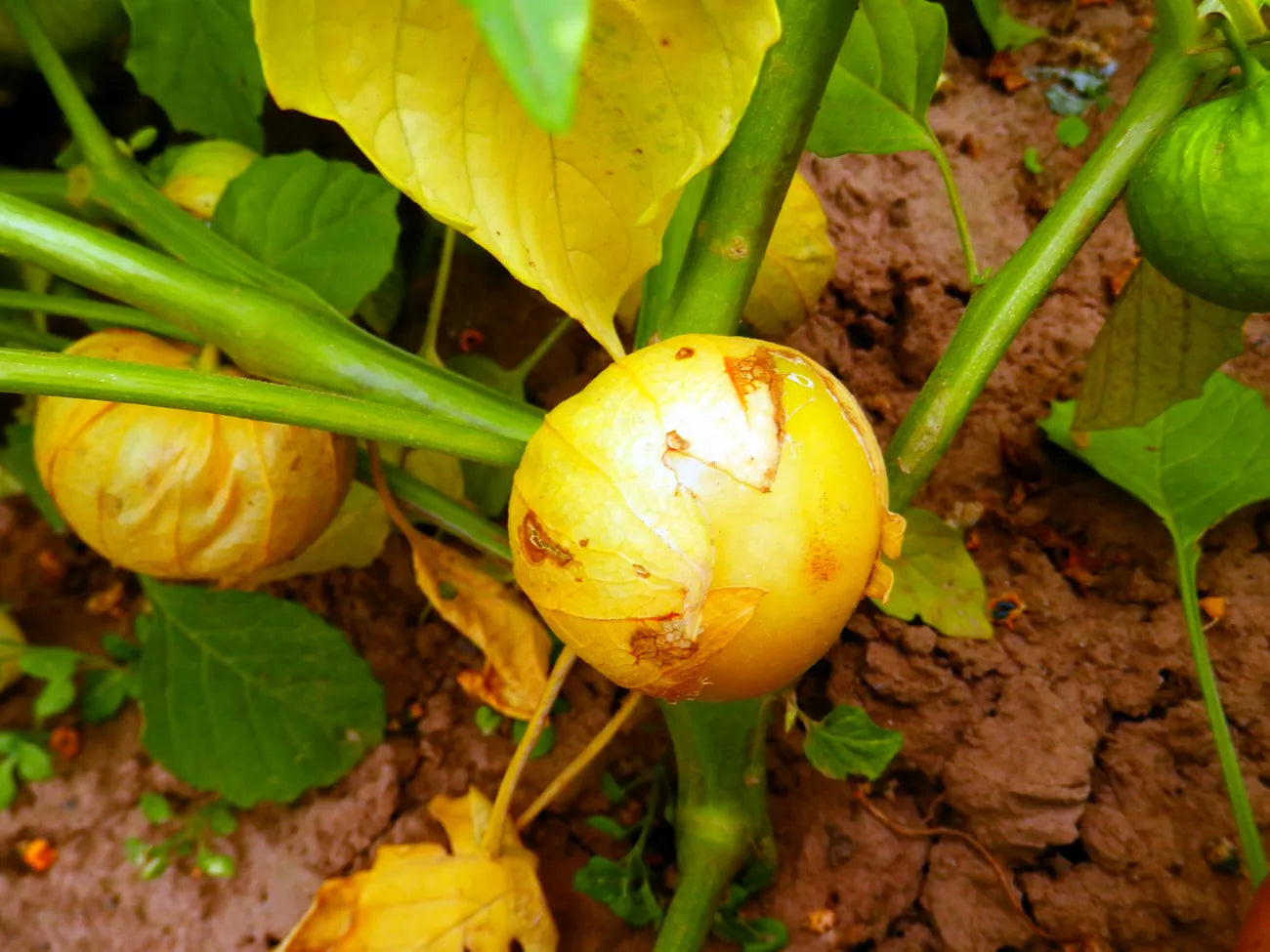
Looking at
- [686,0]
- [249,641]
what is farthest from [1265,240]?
[249,641]

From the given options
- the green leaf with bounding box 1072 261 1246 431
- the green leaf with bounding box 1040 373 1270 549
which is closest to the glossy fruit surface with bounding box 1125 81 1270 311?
the green leaf with bounding box 1072 261 1246 431

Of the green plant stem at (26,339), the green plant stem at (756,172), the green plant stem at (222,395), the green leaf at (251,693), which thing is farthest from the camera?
the green leaf at (251,693)

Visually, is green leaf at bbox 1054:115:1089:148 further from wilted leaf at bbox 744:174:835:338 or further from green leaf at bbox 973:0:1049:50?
wilted leaf at bbox 744:174:835:338

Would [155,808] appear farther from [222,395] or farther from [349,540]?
[222,395]

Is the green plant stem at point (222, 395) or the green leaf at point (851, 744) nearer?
the green plant stem at point (222, 395)

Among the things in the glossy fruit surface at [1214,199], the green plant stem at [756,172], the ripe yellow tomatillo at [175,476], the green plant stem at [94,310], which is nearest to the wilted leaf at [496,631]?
the ripe yellow tomatillo at [175,476]

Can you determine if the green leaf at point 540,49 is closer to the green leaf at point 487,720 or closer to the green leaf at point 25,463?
the green leaf at point 487,720

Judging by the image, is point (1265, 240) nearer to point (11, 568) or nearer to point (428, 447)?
point (428, 447)
